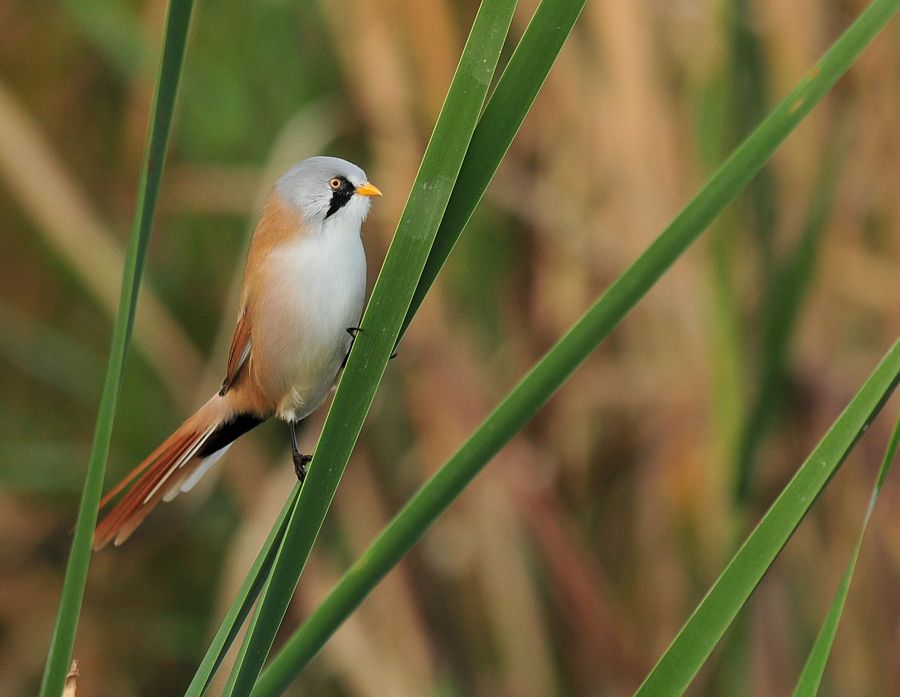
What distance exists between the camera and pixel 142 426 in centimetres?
274

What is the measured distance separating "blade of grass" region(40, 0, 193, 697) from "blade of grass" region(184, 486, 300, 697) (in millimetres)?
130

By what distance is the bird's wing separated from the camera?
1.52m

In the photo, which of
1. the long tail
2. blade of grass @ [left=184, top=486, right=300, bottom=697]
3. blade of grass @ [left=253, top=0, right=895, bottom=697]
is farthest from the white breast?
blade of grass @ [left=253, top=0, right=895, bottom=697]

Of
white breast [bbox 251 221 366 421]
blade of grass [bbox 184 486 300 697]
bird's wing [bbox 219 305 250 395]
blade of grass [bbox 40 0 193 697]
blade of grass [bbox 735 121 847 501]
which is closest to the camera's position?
blade of grass [bbox 40 0 193 697]

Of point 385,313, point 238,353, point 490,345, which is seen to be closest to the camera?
point 385,313

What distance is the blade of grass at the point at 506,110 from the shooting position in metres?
0.88

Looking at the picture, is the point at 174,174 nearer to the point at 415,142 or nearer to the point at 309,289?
the point at 415,142

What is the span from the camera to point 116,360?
0.80 m

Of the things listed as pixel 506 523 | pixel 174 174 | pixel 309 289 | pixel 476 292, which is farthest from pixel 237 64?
pixel 309 289

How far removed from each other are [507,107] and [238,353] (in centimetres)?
76

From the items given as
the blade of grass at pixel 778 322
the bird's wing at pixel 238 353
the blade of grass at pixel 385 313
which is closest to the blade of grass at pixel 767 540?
the blade of grass at pixel 385 313

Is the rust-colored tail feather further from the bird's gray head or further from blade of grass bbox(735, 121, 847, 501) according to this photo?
blade of grass bbox(735, 121, 847, 501)

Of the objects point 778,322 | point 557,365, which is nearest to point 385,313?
point 557,365

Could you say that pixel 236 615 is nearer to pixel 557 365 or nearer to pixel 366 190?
pixel 557 365
